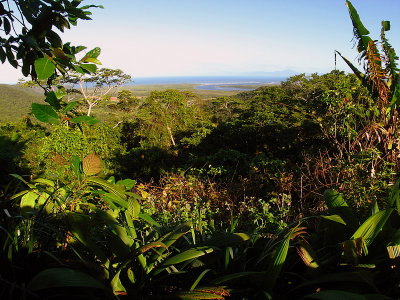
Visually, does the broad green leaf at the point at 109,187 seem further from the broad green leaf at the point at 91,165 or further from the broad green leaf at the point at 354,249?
the broad green leaf at the point at 354,249

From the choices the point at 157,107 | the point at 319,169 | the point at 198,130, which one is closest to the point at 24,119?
the point at 157,107

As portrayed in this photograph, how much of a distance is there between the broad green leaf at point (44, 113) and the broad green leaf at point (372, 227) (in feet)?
3.82

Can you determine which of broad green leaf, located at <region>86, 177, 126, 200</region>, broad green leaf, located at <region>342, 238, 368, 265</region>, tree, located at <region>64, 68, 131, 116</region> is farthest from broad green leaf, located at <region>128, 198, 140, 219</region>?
tree, located at <region>64, 68, 131, 116</region>

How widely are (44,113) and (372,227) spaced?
1237 millimetres

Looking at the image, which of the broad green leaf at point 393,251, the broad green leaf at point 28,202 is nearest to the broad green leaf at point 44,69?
the broad green leaf at point 28,202

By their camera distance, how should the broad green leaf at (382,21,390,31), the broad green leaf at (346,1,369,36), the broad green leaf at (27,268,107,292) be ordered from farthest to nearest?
the broad green leaf at (382,21,390,31), the broad green leaf at (346,1,369,36), the broad green leaf at (27,268,107,292)

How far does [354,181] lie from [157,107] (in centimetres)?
1598

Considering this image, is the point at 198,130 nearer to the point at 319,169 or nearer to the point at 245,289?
the point at 319,169

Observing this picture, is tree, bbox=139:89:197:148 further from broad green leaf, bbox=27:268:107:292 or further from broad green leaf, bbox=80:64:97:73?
broad green leaf, bbox=27:268:107:292

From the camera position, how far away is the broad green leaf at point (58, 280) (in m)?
0.69

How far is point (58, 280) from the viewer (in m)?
0.70

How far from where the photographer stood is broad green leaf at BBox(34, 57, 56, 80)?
866 millimetres

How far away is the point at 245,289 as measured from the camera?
91 centimetres

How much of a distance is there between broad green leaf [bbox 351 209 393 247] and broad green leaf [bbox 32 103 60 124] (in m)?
1.16
